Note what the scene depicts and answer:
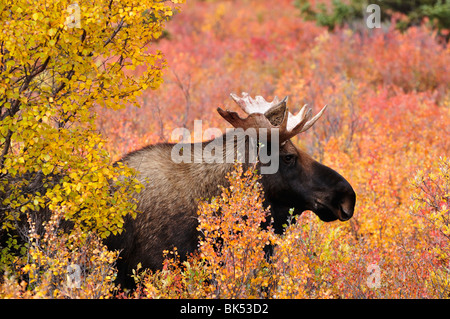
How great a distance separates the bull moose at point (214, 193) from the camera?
198 inches

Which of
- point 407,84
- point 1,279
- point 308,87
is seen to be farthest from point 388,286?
point 407,84

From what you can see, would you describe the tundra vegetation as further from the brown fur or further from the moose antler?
the moose antler

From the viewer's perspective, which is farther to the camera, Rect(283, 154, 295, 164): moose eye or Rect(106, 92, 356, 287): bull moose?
Rect(283, 154, 295, 164): moose eye

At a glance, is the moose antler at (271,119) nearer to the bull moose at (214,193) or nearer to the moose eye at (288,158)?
the bull moose at (214,193)

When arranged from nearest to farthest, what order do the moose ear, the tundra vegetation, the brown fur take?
the tundra vegetation < the brown fur < the moose ear

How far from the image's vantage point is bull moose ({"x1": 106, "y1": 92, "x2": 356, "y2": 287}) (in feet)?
16.5

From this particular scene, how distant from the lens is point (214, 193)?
514cm

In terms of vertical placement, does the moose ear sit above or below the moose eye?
above

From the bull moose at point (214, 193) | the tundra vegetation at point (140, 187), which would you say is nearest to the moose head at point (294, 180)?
the bull moose at point (214, 193)

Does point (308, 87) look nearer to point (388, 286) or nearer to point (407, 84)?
point (407, 84)

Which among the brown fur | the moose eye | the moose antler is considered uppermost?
the moose antler

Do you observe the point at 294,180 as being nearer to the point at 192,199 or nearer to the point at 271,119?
the point at 271,119

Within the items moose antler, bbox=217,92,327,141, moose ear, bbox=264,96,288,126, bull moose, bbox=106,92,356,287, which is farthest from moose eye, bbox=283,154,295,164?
moose ear, bbox=264,96,288,126

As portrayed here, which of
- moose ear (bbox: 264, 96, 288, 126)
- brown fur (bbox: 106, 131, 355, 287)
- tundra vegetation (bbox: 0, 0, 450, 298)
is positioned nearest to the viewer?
tundra vegetation (bbox: 0, 0, 450, 298)
